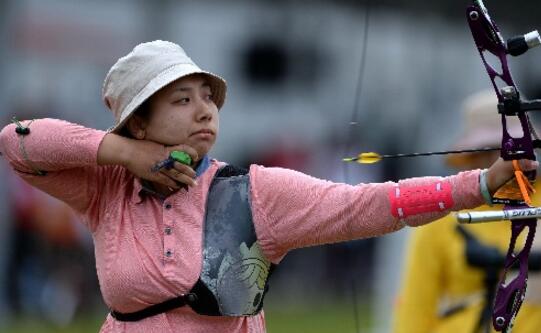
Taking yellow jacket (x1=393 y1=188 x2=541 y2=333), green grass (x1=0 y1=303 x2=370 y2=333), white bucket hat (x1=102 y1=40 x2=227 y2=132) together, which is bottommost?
green grass (x1=0 y1=303 x2=370 y2=333)

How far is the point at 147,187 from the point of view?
343cm

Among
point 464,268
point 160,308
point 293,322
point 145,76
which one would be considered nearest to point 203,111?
point 145,76

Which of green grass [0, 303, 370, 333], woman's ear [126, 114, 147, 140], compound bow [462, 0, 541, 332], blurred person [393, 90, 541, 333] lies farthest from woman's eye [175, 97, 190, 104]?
green grass [0, 303, 370, 333]

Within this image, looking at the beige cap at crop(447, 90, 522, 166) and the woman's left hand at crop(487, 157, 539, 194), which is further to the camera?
the beige cap at crop(447, 90, 522, 166)

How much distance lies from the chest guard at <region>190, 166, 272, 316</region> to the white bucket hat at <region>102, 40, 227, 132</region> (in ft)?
0.93

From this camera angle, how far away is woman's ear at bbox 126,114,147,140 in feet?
11.3

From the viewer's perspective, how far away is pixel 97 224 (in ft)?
11.5

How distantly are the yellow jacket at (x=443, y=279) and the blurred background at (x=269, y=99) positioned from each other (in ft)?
14.8

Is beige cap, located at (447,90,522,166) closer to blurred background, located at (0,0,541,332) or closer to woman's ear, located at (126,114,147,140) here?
woman's ear, located at (126,114,147,140)

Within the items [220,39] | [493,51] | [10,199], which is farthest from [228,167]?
[220,39]

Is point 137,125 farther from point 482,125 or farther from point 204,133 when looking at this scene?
point 482,125

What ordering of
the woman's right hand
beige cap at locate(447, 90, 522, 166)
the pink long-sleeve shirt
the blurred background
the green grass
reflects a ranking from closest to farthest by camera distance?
the pink long-sleeve shirt, the woman's right hand, beige cap at locate(447, 90, 522, 166), the green grass, the blurred background

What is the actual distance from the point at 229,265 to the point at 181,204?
0.21 metres

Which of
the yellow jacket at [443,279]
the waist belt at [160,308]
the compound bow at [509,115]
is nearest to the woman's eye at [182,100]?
the waist belt at [160,308]
